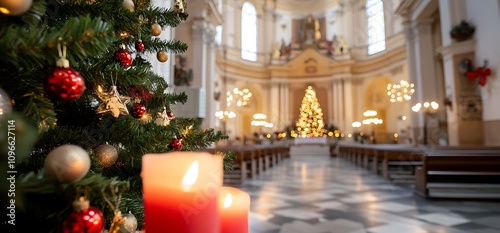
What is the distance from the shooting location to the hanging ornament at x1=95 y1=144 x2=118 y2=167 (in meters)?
0.80

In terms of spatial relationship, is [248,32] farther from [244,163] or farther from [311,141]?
[244,163]

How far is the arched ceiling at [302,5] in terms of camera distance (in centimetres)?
2322

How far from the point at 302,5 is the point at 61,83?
24958mm

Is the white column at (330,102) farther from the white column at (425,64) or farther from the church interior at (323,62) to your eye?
the white column at (425,64)

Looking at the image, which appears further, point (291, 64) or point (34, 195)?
point (291, 64)

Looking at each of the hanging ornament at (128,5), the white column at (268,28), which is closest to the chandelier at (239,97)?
the white column at (268,28)

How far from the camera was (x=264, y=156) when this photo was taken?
8.20 metres

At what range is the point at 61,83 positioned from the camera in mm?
537

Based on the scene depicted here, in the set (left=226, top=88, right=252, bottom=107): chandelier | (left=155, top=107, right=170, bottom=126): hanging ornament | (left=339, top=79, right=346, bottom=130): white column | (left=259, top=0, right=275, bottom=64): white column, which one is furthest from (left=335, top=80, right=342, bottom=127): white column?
(left=155, top=107, right=170, bottom=126): hanging ornament

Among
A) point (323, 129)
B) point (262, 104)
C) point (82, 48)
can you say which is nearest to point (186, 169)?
point (82, 48)

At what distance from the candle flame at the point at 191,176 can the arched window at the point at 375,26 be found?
20452 millimetres

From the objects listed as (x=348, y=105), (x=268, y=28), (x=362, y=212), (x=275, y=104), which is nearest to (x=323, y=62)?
(x=348, y=105)

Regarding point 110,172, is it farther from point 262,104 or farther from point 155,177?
point 262,104

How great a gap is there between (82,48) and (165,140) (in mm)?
423
